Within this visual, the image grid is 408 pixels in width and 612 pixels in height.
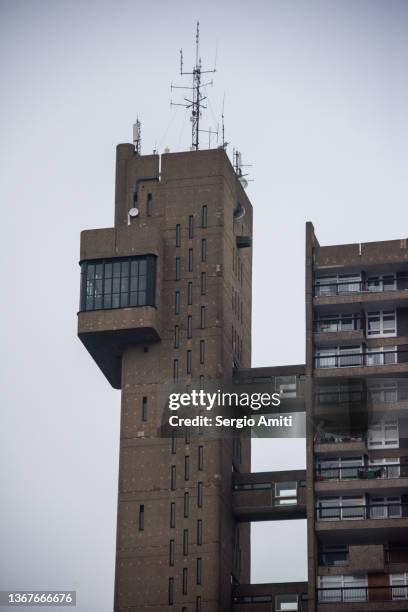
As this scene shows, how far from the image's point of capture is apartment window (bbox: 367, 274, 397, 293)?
146375mm

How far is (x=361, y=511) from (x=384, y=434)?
6.63 m

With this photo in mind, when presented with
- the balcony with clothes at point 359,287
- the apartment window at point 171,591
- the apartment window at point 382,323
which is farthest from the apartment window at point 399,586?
the balcony with clothes at point 359,287

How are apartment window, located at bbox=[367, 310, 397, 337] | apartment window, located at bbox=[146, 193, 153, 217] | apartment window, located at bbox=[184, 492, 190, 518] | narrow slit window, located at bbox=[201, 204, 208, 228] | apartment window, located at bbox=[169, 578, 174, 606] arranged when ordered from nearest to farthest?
apartment window, located at bbox=[169, 578, 174, 606], apartment window, located at bbox=[184, 492, 190, 518], apartment window, located at bbox=[367, 310, 397, 337], narrow slit window, located at bbox=[201, 204, 208, 228], apartment window, located at bbox=[146, 193, 153, 217]

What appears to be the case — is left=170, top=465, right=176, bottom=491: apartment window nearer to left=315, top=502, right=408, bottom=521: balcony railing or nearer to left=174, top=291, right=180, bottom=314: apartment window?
left=315, top=502, right=408, bottom=521: balcony railing

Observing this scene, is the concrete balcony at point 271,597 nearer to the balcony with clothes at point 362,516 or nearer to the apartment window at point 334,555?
the apartment window at point 334,555

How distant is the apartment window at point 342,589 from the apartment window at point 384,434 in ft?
34.8

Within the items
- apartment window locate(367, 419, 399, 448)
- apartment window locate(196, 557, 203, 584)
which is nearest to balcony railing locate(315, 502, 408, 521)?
apartment window locate(367, 419, 399, 448)

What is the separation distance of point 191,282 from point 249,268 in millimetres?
12458

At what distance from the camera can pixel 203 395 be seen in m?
145

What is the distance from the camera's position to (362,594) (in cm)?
13462

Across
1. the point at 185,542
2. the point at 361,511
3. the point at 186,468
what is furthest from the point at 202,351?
the point at 361,511

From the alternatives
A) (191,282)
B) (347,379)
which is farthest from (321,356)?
(191,282)

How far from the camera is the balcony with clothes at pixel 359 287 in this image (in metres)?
144

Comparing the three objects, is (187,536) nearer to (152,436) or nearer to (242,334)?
(152,436)
